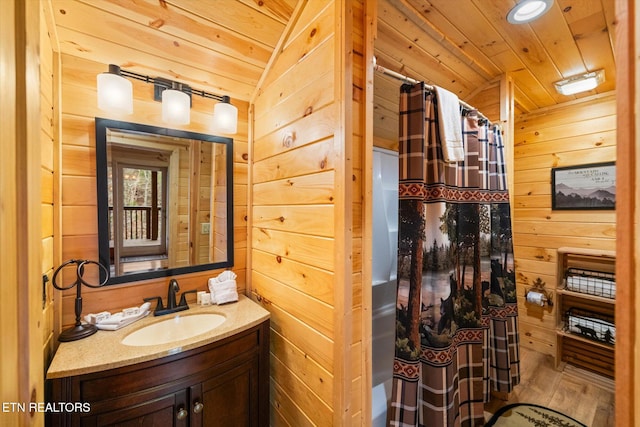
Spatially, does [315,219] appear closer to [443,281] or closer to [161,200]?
[443,281]

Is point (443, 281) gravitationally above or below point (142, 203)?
below

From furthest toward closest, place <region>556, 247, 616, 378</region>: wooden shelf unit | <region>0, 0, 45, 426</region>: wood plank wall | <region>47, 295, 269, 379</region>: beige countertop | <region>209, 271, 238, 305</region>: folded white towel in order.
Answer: <region>556, 247, 616, 378</region>: wooden shelf unit, <region>209, 271, 238, 305</region>: folded white towel, <region>47, 295, 269, 379</region>: beige countertop, <region>0, 0, 45, 426</region>: wood plank wall

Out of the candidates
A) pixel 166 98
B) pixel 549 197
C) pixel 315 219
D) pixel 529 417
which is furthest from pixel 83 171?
pixel 549 197

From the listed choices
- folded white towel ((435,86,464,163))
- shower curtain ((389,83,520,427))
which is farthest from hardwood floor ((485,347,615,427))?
folded white towel ((435,86,464,163))

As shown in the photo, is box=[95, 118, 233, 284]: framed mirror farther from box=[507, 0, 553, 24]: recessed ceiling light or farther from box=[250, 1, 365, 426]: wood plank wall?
box=[507, 0, 553, 24]: recessed ceiling light

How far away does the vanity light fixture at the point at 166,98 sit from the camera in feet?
3.84

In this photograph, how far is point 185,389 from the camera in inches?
40.4

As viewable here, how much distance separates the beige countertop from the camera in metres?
0.88

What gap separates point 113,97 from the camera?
1176mm

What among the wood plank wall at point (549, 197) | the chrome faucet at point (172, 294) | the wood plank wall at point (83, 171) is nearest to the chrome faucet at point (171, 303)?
the chrome faucet at point (172, 294)

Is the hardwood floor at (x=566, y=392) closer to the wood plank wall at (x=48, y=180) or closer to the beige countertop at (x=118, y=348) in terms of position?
the beige countertop at (x=118, y=348)

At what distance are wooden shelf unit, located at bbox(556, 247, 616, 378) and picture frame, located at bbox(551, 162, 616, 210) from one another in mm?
383

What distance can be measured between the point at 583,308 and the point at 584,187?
1014mm

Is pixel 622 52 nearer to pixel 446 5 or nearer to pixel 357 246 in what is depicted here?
pixel 357 246
